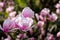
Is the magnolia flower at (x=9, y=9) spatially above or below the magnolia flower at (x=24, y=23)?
above

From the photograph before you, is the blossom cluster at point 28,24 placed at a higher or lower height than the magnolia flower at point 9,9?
lower

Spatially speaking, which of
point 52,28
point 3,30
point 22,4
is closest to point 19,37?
point 52,28

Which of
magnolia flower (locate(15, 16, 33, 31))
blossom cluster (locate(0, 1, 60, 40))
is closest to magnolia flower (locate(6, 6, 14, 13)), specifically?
blossom cluster (locate(0, 1, 60, 40))

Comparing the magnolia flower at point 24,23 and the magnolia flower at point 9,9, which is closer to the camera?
the magnolia flower at point 24,23

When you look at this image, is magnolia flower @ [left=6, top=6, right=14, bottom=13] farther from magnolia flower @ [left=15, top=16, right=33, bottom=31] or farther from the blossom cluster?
magnolia flower @ [left=15, top=16, right=33, bottom=31]

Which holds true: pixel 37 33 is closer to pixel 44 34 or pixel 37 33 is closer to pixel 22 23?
pixel 44 34

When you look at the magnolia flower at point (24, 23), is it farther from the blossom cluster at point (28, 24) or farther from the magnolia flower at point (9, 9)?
the magnolia flower at point (9, 9)

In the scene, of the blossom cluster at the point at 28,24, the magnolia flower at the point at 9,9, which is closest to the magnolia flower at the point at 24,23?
the blossom cluster at the point at 28,24

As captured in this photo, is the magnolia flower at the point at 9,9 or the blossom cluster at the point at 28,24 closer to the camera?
the blossom cluster at the point at 28,24

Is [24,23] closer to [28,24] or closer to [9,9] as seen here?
[28,24]
